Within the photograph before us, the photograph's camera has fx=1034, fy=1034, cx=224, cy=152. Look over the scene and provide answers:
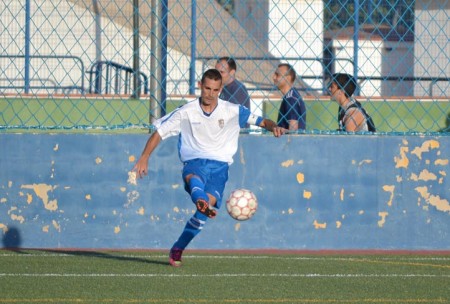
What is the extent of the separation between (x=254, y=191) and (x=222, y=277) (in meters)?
2.66

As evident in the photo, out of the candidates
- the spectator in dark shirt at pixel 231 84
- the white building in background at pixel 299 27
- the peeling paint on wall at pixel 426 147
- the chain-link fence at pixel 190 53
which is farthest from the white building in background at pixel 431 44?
the spectator in dark shirt at pixel 231 84

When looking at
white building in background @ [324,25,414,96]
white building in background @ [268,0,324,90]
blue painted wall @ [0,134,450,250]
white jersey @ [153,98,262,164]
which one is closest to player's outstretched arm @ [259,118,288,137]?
white jersey @ [153,98,262,164]

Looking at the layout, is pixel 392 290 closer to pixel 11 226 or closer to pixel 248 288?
pixel 248 288

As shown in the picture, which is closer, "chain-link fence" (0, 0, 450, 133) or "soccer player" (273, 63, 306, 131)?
"soccer player" (273, 63, 306, 131)

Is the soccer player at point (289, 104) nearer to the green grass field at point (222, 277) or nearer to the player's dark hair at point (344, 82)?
the player's dark hair at point (344, 82)

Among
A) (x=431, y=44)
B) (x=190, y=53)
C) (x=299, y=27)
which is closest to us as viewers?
(x=431, y=44)

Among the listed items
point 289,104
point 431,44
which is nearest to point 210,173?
point 289,104

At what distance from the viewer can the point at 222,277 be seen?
842 centimetres

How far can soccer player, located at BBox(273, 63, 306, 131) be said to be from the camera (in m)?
11.2

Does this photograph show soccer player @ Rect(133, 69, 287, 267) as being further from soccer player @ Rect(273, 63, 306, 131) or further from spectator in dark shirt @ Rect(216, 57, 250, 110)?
spectator in dark shirt @ Rect(216, 57, 250, 110)

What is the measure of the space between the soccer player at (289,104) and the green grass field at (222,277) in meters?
1.50

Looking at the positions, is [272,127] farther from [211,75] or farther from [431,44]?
[431,44]

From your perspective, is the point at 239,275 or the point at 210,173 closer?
the point at 239,275

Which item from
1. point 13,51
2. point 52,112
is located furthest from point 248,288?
point 13,51
